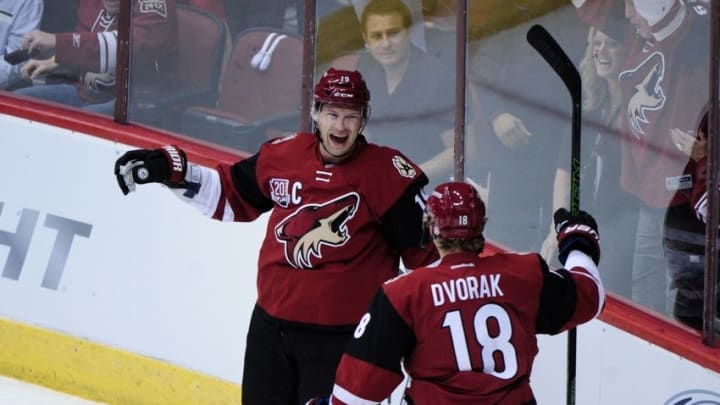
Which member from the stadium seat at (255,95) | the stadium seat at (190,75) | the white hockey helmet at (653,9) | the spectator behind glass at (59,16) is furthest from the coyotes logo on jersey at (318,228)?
the spectator behind glass at (59,16)

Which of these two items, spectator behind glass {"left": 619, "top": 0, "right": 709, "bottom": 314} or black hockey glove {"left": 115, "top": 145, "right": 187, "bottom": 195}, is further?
spectator behind glass {"left": 619, "top": 0, "right": 709, "bottom": 314}

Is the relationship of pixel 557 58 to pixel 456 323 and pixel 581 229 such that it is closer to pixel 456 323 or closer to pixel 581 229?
pixel 581 229

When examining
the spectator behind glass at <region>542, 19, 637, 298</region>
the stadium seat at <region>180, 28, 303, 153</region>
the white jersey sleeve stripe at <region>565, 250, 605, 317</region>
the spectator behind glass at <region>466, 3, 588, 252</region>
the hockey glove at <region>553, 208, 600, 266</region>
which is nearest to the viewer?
the white jersey sleeve stripe at <region>565, 250, 605, 317</region>

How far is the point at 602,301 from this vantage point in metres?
3.06

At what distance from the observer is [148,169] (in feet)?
11.7

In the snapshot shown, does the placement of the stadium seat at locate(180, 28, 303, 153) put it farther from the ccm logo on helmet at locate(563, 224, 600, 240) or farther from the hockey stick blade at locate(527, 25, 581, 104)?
the ccm logo on helmet at locate(563, 224, 600, 240)

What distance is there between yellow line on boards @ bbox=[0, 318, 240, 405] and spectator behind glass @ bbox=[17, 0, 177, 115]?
0.81 metres

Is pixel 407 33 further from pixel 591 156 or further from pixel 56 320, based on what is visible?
pixel 56 320

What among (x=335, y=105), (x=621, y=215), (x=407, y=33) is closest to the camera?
(x=335, y=105)

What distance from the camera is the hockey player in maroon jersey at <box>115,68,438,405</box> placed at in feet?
11.2

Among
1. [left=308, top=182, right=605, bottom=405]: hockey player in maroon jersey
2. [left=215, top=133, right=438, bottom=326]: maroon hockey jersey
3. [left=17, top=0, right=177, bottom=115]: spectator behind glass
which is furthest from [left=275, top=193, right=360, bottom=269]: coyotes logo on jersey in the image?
[left=17, top=0, right=177, bottom=115]: spectator behind glass

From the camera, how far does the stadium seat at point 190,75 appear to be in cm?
491

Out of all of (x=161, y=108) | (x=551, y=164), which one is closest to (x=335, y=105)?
(x=551, y=164)

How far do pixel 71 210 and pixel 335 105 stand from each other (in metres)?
1.89
